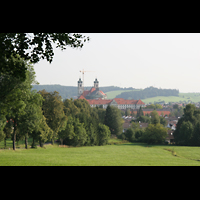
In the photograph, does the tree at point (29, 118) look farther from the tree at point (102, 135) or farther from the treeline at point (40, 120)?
the tree at point (102, 135)

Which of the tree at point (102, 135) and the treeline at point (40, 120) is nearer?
the treeline at point (40, 120)

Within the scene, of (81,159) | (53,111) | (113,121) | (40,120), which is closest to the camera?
(81,159)

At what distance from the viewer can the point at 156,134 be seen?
169ft

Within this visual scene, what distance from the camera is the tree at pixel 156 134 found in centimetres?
5141

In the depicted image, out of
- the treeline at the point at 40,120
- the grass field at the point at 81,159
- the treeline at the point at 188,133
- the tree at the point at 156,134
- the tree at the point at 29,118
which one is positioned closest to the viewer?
the grass field at the point at 81,159

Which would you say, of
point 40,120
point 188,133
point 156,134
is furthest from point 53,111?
point 188,133

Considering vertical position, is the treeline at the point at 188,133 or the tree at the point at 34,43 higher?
the tree at the point at 34,43

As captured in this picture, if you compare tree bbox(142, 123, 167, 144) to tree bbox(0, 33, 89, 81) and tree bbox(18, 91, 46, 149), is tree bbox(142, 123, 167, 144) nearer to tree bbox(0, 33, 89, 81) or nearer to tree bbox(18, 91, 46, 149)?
tree bbox(18, 91, 46, 149)

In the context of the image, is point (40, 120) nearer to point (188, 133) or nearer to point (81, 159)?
point (81, 159)

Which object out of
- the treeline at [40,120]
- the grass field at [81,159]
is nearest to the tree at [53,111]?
the treeline at [40,120]

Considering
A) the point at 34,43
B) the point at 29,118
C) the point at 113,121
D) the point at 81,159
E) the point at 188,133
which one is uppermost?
the point at 34,43

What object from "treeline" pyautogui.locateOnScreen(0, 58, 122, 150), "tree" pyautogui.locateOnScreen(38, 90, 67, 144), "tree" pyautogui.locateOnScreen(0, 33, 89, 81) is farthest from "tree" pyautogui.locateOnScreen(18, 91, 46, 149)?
"tree" pyautogui.locateOnScreen(0, 33, 89, 81)
